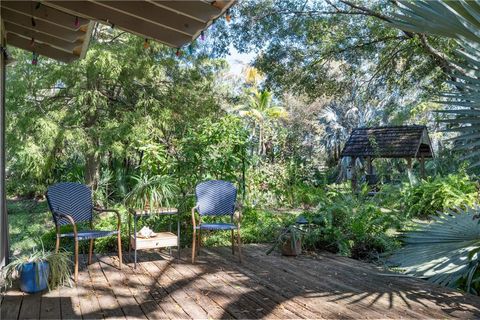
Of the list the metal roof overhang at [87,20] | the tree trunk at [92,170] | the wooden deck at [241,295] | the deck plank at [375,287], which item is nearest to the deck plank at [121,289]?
the wooden deck at [241,295]

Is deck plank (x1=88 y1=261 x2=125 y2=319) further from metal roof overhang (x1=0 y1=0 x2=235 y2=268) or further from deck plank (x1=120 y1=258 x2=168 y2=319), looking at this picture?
metal roof overhang (x1=0 y1=0 x2=235 y2=268)

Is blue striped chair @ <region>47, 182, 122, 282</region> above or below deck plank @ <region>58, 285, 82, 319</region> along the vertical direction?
above

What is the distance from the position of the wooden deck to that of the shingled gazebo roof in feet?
21.3

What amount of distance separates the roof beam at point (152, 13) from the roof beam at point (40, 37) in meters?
1.19

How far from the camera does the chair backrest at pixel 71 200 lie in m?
4.35

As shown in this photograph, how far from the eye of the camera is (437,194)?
7969mm

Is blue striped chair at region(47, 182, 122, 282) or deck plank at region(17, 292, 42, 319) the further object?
blue striped chair at region(47, 182, 122, 282)

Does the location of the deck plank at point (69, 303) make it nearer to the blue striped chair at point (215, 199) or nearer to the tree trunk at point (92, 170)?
the blue striped chair at point (215, 199)

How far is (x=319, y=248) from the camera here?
18.1 feet

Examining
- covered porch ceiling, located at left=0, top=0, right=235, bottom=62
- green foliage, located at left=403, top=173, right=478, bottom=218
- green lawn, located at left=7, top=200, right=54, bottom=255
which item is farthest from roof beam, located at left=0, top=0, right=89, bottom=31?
green foliage, located at left=403, top=173, right=478, bottom=218

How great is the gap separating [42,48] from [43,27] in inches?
34.0

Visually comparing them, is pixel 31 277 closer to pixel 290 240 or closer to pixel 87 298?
pixel 87 298

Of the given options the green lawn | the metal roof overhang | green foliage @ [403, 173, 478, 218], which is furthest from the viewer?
green foliage @ [403, 173, 478, 218]

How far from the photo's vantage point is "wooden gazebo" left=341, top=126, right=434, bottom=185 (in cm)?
1036
